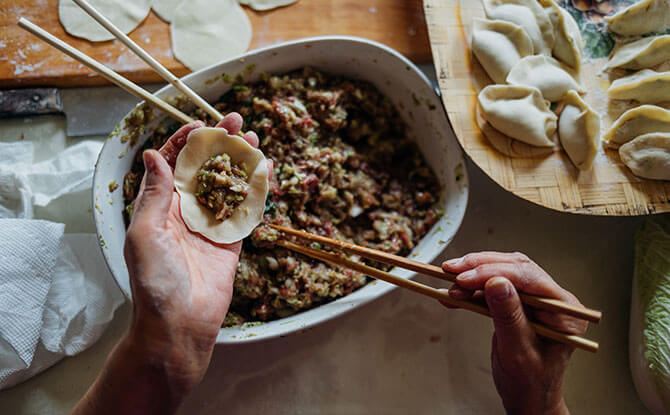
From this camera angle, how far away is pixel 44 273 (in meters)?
1.86

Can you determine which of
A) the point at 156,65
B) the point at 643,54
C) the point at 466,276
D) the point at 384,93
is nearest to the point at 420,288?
the point at 466,276

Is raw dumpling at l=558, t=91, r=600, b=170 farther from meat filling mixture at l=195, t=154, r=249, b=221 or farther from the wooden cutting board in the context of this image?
meat filling mixture at l=195, t=154, r=249, b=221

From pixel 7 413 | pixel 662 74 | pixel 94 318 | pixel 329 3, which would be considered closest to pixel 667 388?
pixel 662 74

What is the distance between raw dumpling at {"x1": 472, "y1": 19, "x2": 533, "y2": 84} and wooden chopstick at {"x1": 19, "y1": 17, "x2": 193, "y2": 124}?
120 centimetres

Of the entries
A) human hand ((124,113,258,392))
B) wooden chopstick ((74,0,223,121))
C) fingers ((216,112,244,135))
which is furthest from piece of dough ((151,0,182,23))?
human hand ((124,113,258,392))

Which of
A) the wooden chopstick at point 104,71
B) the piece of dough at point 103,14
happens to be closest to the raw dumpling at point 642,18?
the wooden chopstick at point 104,71

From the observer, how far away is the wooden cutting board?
2023 millimetres

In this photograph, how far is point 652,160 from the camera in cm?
182

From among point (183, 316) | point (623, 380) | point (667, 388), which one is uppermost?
point (183, 316)

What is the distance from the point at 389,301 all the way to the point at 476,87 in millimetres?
1010

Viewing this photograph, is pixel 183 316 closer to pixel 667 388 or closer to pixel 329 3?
pixel 329 3

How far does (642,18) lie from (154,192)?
6.85 feet

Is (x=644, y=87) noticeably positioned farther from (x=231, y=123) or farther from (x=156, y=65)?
(x=156, y=65)

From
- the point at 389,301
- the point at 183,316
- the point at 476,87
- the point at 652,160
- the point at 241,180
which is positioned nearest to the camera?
the point at 183,316
